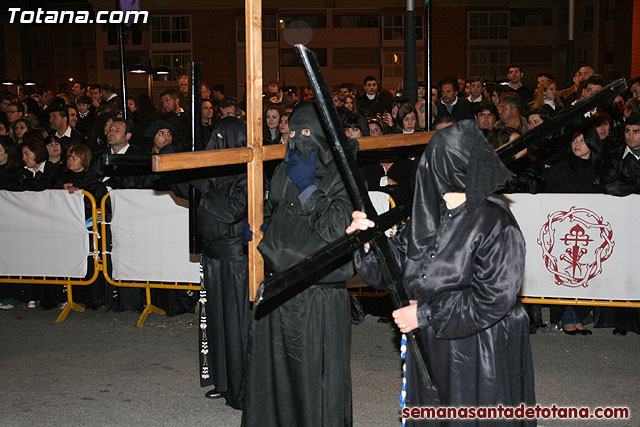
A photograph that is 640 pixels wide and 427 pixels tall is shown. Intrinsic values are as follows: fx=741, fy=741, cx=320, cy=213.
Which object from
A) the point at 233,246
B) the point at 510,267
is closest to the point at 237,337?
the point at 233,246

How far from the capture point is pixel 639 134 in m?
7.77

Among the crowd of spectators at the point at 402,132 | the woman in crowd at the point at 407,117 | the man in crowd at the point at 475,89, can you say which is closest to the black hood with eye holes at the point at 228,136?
the crowd of spectators at the point at 402,132

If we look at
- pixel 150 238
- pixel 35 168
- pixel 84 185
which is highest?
pixel 35 168

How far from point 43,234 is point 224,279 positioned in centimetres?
380

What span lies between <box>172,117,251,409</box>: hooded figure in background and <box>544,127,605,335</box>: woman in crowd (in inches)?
148

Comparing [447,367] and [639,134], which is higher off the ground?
[639,134]

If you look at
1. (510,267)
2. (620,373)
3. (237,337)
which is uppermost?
(510,267)

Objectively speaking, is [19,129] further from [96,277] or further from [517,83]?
[517,83]

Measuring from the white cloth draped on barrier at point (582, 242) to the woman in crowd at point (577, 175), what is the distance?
0.37 meters

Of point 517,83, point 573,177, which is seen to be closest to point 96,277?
point 573,177

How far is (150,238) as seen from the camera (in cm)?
841

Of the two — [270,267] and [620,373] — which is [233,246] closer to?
[270,267]

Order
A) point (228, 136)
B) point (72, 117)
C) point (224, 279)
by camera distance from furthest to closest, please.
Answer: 1. point (72, 117)
2. point (224, 279)
3. point (228, 136)

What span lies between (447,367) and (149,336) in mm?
4906
